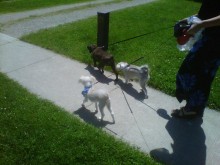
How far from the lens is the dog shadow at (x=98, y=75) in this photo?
6343mm

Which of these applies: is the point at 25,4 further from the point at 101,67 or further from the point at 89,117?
the point at 89,117

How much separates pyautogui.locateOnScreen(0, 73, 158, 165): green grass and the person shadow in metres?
0.30

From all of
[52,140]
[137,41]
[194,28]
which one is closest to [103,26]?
[137,41]

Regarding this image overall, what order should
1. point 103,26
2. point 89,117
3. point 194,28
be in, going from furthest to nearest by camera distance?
point 103,26 → point 89,117 → point 194,28

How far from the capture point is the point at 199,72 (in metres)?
4.48

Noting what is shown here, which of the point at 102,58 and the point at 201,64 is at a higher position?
the point at 201,64

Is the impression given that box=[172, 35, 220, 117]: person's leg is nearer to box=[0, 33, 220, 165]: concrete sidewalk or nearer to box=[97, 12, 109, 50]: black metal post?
box=[0, 33, 220, 165]: concrete sidewalk

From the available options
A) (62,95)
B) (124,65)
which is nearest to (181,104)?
(124,65)

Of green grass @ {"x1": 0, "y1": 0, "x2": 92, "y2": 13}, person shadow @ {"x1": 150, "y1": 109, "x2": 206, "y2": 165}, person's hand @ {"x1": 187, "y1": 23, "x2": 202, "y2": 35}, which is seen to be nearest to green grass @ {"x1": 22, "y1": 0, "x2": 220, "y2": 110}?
person shadow @ {"x1": 150, "y1": 109, "x2": 206, "y2": 165}

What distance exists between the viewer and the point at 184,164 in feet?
13.6

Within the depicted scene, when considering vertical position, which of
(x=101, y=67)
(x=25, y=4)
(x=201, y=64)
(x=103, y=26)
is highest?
(x=201, y=64)

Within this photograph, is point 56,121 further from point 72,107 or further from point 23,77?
point 23,77

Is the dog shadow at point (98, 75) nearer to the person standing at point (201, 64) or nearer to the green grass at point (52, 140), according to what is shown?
the green grass at point (52, 140)

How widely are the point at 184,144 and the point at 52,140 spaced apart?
2.05 m
